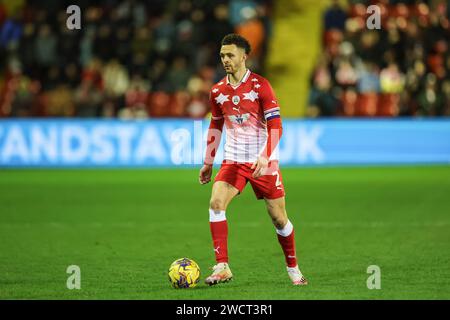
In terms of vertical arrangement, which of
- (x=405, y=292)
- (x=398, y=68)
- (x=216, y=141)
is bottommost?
(x=405, y=292)

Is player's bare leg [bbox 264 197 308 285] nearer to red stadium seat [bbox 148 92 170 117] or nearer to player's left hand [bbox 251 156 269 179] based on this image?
player's left hand [bbox 251 156 269 179]

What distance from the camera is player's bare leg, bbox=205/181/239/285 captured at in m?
7.70

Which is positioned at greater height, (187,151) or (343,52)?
(343,52)

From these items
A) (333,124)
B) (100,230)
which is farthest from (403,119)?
(100,230)

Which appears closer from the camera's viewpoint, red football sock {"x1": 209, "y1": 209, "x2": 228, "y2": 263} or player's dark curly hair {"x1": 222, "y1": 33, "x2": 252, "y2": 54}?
player's dark curly hair {"x1": 222, "y1": 33, "x2": 252, "y2": 54}

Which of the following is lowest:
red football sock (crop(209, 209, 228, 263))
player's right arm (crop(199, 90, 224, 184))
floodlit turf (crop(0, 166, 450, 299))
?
floodlit turf (crop(0, 166, 450, 299))

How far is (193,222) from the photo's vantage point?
39.3 ft

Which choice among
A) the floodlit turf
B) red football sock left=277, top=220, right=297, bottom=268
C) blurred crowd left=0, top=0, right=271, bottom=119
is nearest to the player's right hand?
red football sock left=277, top=220, right=297, bottom=268

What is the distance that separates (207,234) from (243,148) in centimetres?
328

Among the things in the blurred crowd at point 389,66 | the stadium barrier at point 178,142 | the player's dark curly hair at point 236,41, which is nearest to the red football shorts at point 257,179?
the player's dark curly hair at point 236,41

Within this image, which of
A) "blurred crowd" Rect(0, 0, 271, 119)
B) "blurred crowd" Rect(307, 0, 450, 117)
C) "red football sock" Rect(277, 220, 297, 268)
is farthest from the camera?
"blurred crowd" Rect(0, 0, 271, 119)

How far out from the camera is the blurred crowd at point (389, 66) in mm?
19609

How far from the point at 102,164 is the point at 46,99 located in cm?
234
